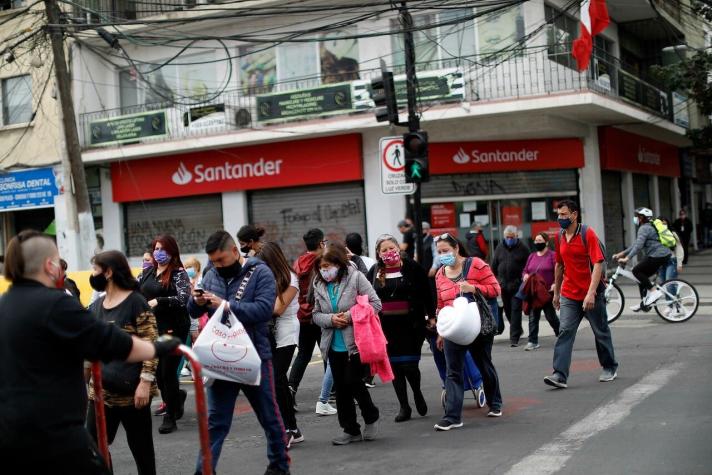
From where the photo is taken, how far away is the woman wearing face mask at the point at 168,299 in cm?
851

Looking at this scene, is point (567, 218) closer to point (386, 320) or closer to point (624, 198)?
point (386, 320)

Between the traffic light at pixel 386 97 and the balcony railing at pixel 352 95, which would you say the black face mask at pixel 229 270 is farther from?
the balcony railing at pixel 352 95

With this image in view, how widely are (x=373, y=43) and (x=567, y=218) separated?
13361 mm

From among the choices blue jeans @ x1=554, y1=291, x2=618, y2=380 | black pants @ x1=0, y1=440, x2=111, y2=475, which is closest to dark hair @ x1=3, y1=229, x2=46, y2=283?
black pants @ x1=0, y1=440, x2=111, y2=475

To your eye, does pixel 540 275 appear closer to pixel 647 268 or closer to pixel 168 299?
pixel 647 268

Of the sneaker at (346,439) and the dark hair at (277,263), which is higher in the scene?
the dark hair at (277,263)

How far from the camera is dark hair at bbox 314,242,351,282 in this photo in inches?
302

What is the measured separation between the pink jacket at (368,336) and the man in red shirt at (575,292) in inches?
101

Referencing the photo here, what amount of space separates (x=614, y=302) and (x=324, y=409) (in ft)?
25.6

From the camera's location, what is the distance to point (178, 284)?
8586 mm

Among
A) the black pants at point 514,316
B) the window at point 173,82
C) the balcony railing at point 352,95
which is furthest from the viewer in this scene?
the window at point 173,82

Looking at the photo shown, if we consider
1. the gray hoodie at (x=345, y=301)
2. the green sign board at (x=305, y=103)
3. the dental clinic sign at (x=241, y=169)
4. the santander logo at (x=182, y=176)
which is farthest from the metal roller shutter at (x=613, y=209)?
the gray hoodie at (x=345, y=301)

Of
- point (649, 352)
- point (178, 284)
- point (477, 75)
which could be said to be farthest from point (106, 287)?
point (477, 75)

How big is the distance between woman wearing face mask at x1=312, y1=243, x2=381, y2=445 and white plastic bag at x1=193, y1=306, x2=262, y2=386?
175 centimetres
